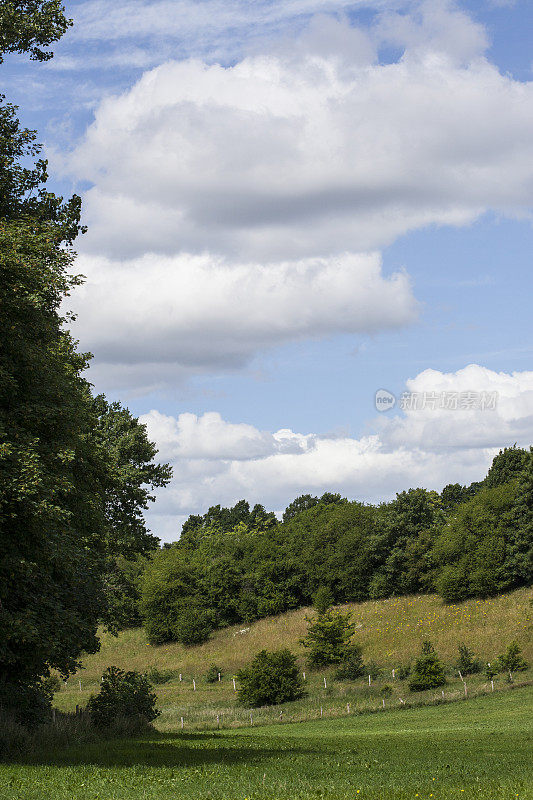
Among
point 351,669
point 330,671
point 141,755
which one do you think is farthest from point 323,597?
point 141,755

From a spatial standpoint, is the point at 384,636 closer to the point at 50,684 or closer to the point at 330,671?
the point at 330,671

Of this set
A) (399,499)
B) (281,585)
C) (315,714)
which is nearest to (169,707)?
(315,714)

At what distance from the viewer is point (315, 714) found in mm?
56156

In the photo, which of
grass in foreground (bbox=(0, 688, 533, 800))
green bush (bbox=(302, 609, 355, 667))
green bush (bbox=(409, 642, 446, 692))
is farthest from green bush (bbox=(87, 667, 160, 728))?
green bush (bbox=(302, 609, 355, 667))

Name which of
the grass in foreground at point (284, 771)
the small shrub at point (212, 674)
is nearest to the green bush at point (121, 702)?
the grass in foreground at point (284, 771)

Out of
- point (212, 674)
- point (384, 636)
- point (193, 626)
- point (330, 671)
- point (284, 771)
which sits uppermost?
point (284, 771)

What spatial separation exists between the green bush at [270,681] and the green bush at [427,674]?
9475mm

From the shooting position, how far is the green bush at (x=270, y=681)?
63031 millimetres

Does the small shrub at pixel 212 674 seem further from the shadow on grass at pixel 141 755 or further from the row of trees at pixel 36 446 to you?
the shadow on grass at pixel 141 755

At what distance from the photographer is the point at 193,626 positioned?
94750mm

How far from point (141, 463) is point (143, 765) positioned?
103ft

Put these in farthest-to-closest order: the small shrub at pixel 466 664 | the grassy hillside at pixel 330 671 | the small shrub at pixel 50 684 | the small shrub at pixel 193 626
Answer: the small shrub at pixel 193 626, the small shrub at pixel 466 664, the grassy hillside at pixel 330 671, the small shrub at pixel 50 684

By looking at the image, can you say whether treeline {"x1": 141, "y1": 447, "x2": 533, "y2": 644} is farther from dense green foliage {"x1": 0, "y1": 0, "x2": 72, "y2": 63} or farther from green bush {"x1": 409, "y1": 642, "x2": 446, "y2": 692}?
dense green foliage {"x1": 0, "y1": 0, "x2": 72, "y2": 63}

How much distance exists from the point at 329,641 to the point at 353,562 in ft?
65.9
